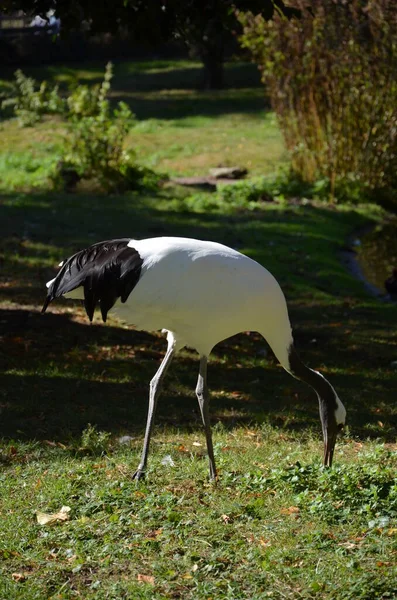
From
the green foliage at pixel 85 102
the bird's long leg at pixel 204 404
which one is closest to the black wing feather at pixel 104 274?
the bird's long leg at pixel 204 404

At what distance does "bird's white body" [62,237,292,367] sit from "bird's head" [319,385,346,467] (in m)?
0.59

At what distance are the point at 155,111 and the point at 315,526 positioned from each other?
2035cm

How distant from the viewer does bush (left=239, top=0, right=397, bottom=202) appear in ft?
44.6

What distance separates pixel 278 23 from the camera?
46.6 feet

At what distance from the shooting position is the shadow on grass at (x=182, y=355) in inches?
265

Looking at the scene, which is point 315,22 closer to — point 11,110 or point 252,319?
point 252,319

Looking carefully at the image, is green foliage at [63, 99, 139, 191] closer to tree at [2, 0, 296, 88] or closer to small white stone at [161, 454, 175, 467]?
tree at [2, 0, 296, 88]

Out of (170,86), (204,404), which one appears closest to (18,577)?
(204,404)

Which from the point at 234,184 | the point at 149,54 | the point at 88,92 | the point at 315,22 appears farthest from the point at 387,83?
the point at 149,54

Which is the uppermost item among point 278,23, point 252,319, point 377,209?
point 278,23

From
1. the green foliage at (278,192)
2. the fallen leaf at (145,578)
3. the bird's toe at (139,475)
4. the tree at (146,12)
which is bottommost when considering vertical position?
the green foliage at (278,192)

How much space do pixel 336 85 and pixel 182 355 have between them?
24.1ft

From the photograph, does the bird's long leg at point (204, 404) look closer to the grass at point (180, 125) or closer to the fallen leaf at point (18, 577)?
the fallen leaf at point (18, 577)

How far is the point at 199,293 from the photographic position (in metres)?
5.16
